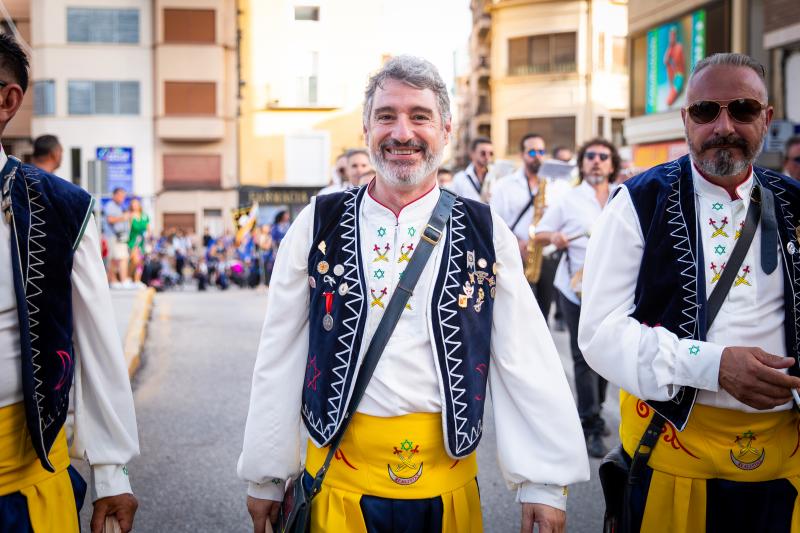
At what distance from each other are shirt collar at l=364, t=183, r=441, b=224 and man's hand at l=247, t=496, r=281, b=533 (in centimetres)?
101

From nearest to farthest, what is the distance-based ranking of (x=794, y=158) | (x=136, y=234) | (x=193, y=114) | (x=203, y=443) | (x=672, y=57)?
(x=203, y=443)
(x=794, y=158)
(x=136, y=234)
(x=672, y=57)
(x=193, y=114)

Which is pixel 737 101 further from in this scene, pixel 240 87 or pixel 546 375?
pixel 240 87

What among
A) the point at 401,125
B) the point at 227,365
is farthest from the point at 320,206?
the point at 227,365

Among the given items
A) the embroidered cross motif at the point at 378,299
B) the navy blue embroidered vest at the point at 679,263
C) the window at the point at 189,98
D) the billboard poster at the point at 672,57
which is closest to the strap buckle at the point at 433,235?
the embroidered cross motif at the point at 378,299

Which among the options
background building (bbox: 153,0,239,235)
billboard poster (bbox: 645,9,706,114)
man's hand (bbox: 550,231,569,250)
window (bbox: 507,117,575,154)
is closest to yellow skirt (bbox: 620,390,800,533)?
man's hand (bbox: 550,231,569,250)

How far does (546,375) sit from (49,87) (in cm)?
4583

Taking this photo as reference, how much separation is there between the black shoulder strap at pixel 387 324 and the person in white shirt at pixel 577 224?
4007mm

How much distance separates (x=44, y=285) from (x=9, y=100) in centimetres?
57

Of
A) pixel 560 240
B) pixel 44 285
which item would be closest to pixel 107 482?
pixel 44 285

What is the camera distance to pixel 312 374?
3131 mm

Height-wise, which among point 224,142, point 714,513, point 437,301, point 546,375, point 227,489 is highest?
point 224,142

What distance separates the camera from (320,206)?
3.28 metres

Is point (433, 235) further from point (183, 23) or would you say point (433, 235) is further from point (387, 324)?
point (183, 23)

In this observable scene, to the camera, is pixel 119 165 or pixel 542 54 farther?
pixel 119 165
